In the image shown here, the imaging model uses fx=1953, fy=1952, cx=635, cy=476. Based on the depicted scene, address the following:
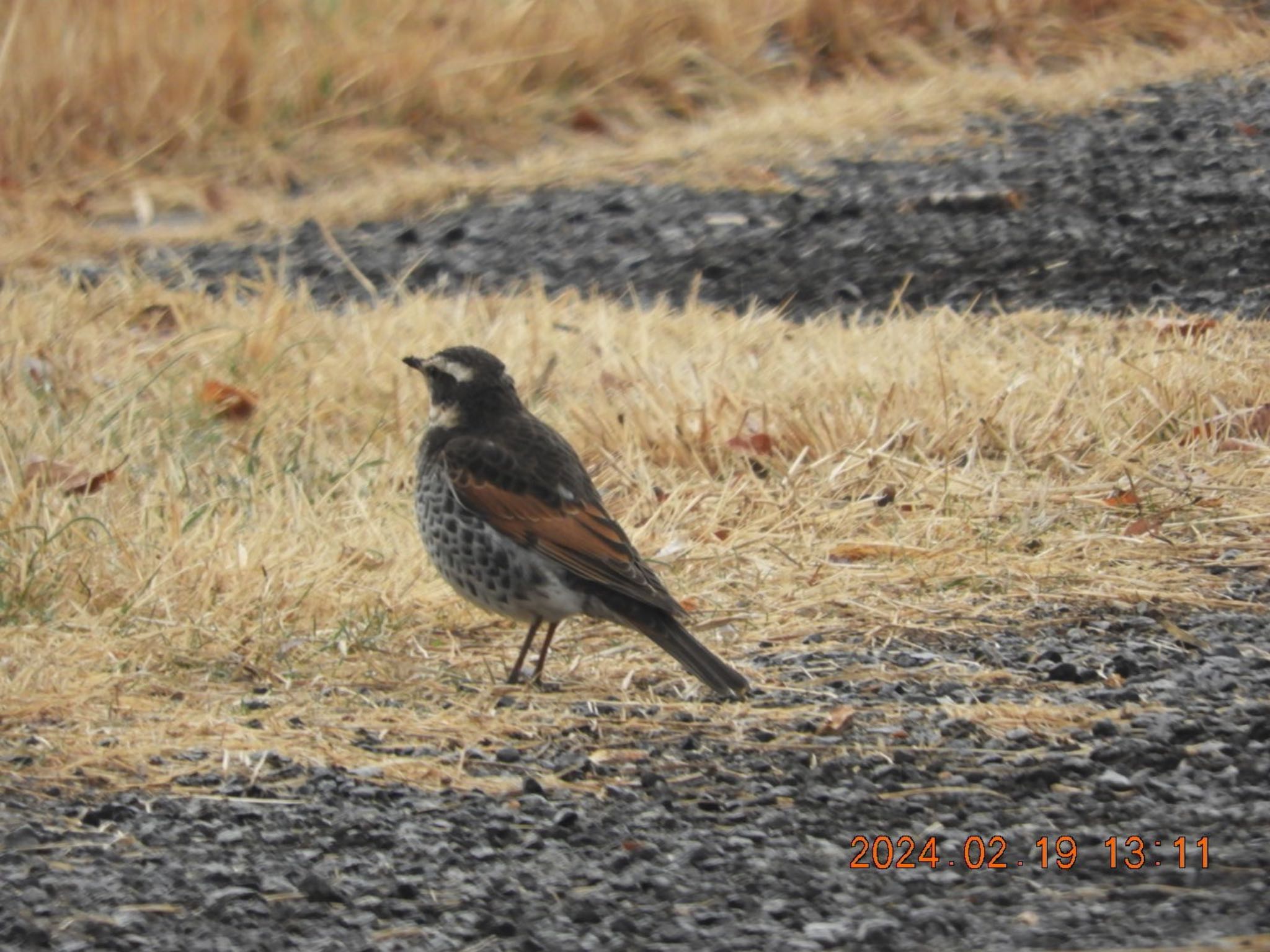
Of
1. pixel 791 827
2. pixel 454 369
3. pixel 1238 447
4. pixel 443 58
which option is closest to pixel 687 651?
pixel 791 827

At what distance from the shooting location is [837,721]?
13.8ft

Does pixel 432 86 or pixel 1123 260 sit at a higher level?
pixel 432 86

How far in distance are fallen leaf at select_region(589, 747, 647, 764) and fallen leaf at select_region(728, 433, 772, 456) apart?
219 cm

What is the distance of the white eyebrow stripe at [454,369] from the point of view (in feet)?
16.8

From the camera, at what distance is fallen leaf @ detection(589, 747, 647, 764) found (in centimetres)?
404

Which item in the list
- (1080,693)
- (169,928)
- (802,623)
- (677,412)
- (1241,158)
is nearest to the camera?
(169,928)

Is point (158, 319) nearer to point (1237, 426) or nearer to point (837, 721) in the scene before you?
point (1237, 426)

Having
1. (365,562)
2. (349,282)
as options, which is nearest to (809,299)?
(349,282)

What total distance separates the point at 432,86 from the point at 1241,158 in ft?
15.4

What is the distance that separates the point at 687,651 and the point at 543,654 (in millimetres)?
445

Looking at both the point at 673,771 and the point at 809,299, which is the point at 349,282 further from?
the point at 673,771

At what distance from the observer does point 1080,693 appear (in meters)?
4.38
